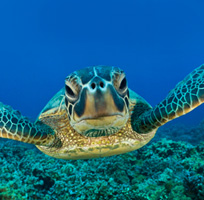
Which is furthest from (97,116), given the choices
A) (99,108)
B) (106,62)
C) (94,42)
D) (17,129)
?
(106,62)

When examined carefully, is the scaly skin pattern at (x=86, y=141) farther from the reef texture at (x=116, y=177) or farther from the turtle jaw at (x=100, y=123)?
the turtle jaw at (x=100, y=123)

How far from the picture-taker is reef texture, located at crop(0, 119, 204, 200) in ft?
10.2

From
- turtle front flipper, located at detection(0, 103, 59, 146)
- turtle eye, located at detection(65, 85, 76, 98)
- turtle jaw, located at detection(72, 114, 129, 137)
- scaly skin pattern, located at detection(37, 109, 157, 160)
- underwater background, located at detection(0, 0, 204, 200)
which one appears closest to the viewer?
turtle jaw, located at detection(72, 114, 129, 137)

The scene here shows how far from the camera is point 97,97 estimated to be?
1771 millimetres

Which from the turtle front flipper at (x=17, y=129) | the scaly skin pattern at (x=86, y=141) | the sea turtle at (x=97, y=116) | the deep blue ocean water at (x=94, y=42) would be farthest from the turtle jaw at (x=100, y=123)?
the deep blue ocean water at (x=94, y=42)

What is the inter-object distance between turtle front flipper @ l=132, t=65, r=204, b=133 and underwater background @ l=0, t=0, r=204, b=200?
4.32 ft

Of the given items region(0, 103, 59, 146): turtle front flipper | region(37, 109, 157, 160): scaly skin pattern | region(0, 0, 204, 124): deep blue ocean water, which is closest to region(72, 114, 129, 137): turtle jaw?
region(37, 109, 157, 160): scaly skin pattern

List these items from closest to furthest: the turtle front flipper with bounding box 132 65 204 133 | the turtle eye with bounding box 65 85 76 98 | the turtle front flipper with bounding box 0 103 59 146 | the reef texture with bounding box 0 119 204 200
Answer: the turtle eye with bounding box 65 85 76 98 → the turtle front flipper with bounding box 132 65 204 133 → the turtle front flipper with bounding box 0 103 59 146 → the reef texture with bounding box 0 119 204 200

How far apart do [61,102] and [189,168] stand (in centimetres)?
319

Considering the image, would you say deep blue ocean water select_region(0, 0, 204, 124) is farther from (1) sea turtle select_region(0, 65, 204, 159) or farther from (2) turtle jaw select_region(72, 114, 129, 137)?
(2) turtle jaw select_region(72, 114, 129, 137)

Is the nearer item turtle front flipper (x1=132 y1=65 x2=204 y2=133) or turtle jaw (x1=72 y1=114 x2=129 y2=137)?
turtle jaw (x1=72 y1=114 x2=129 y2=137)

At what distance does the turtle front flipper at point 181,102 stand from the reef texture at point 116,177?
125 cm

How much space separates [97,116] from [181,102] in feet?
4.57

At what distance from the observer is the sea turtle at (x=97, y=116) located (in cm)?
187
